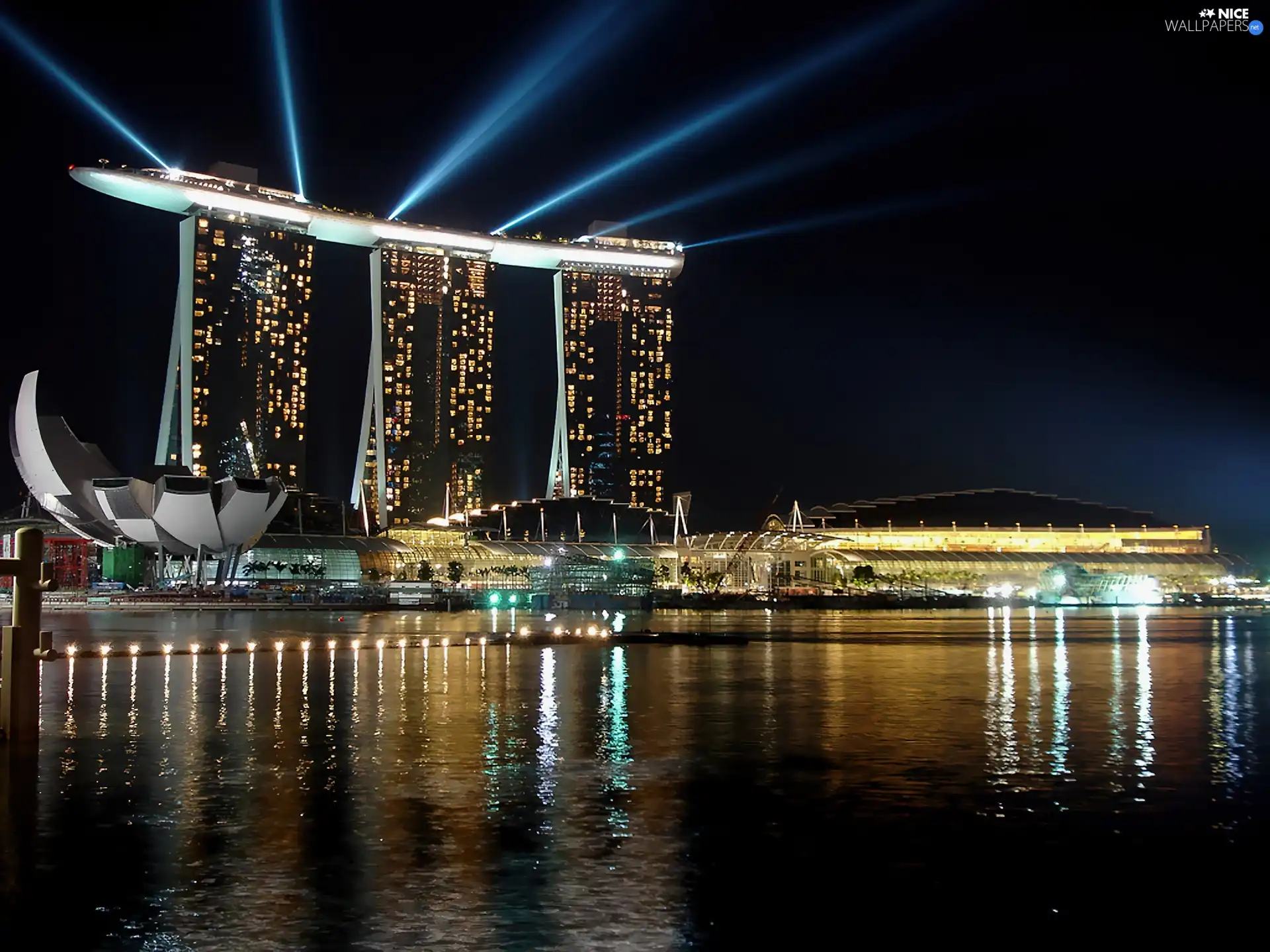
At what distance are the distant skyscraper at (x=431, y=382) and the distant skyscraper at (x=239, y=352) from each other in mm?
13993

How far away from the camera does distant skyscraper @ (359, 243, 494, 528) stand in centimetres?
17950

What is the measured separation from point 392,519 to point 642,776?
163744mm

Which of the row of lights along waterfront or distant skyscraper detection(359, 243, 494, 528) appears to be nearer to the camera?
the row of lights along waterfront

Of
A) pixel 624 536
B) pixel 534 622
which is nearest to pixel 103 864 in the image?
pixel 534 622

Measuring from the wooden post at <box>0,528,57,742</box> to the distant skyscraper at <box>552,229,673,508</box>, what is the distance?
17479 cm

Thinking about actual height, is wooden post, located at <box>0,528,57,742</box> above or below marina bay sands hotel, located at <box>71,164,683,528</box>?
below

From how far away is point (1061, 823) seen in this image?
12.8 m

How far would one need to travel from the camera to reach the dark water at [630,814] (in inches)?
366

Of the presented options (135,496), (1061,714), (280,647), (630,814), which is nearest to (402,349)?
(135,496)

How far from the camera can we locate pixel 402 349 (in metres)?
181

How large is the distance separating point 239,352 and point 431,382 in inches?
1341

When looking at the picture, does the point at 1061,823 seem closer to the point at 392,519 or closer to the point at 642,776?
the point at 642,776

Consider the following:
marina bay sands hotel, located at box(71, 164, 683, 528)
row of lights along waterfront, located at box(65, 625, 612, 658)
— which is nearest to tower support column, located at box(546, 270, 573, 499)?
marina bay sands hotel, located at box(71, 164, 683, 528)

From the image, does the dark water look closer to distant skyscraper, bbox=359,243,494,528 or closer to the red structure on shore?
the red structure on shore
